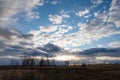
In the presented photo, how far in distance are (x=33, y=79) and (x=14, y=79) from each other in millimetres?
3290

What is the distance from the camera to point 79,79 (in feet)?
110

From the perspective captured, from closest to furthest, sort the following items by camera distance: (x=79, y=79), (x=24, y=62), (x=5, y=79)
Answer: (x=5, y=79) < (x=79, y=79) < (x=24, y=62)

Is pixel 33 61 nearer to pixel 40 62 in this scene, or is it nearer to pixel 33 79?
pixel 40 62

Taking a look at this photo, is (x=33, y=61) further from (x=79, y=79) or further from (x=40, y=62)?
(x=79, y=79)

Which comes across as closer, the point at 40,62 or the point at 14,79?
the point at 14,79

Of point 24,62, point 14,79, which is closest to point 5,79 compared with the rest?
point 14,79

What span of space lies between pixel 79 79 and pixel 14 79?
11923 mm

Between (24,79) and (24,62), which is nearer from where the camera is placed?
(24,79)

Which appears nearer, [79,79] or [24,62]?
[79,79]

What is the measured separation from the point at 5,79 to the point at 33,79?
14.0ft

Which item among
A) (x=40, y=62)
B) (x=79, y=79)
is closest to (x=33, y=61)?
(x=40, y=62)

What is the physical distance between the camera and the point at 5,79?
27.5 meters

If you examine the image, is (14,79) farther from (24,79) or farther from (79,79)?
(79,79)

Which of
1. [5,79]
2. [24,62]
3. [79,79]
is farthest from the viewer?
[24,62]
